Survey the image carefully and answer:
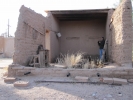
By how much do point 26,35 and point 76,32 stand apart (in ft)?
19.7

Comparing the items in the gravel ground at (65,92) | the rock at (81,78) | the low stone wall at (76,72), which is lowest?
the gravel ground at (65,92)

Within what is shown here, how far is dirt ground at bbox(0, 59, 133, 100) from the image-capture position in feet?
13.5

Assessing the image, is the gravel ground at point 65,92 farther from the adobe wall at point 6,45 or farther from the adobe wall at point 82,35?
the adobe wall at point 6,45

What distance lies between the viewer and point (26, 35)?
7059mm

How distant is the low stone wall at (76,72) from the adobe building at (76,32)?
16.3 inches

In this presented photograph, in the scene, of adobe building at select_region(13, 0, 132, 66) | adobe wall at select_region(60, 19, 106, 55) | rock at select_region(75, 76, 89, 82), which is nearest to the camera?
rock at select_region(75, 76, 89, 82)

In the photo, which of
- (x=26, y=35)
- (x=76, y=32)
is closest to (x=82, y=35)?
(x=76, y=32)

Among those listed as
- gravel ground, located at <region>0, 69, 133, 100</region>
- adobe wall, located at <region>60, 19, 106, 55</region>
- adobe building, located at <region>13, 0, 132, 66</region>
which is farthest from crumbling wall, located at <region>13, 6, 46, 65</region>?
adobe wall, located at <region>60, 19, 106, 55</region>

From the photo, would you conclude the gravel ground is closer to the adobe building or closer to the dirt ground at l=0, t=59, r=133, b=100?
the dirt ground at l=0, t=59, r=133, b=100

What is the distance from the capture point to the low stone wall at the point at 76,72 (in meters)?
5.54

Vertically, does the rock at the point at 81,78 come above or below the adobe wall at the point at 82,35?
below

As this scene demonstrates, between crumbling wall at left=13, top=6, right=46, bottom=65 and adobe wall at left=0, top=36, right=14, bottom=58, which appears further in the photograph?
adobe wall at left=0, top=36, right=14, bottom=58

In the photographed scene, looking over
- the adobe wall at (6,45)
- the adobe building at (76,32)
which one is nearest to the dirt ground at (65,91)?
the adobe building at (76,32)

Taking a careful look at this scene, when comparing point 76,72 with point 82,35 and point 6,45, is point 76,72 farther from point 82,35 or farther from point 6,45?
point 6,45
